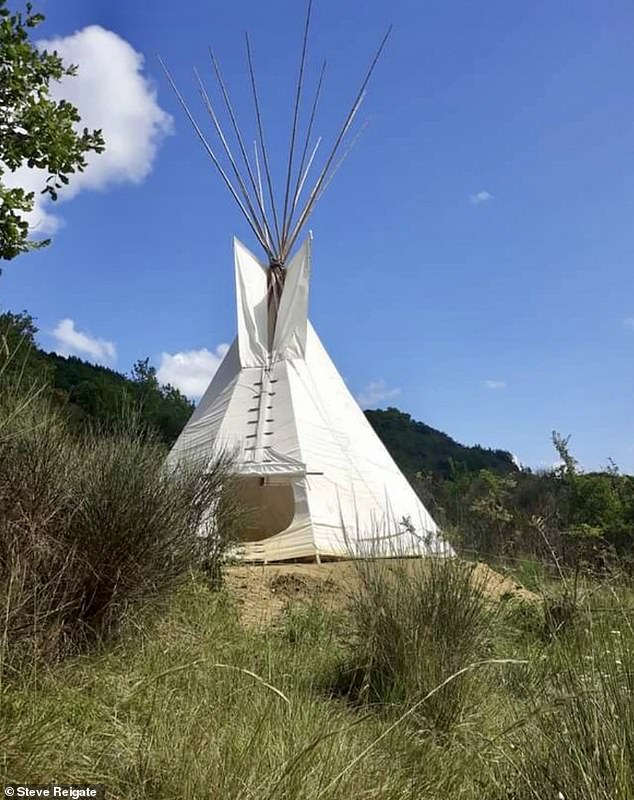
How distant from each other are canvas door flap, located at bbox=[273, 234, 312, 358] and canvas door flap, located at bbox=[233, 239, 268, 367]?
234mm

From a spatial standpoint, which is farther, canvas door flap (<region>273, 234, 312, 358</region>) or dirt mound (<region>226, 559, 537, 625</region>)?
canvas door flap (<region>273, 234, 312, 358</region>)

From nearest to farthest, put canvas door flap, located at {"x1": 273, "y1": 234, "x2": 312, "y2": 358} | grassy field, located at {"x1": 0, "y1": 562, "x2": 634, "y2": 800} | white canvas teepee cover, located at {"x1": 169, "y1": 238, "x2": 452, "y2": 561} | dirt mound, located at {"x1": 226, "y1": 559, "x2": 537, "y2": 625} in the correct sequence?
1. grassy field, located at {"x1": 0, "y1": 562, "x2": 634, "y2": 800}
2. dirt mound, located at {"x1": 226, "y1": 559, "x2": 537, "y2": 625}
3. white canvas teepee cover, located at {"x1": 169, "y1": 238, "x2": 452, "y2": 561}
4. canvas door flap, located at {"x1": 273, "y1": 234, "x2": 312, "y2": 358}

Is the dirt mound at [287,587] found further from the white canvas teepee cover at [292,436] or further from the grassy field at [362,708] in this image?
the white canvas teepee cover at [292,436]

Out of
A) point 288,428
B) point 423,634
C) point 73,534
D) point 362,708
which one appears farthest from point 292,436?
point 362,708

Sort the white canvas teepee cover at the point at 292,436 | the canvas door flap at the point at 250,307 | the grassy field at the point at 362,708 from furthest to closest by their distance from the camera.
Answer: the canvas door flap at the point at 250,307 → the white canvas teepee cover at the point at 292,436 → the grassy field at the point at 362,708

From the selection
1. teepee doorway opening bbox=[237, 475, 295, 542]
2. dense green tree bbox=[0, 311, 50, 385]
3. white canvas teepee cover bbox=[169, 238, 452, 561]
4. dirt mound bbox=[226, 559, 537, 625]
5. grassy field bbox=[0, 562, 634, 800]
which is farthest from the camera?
teepee doorway opening bbox=[237, 475, 295, 542]

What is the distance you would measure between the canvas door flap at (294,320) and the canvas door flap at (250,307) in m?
0.23

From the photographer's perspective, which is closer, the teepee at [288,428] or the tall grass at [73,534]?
the tall grass at [73,534]

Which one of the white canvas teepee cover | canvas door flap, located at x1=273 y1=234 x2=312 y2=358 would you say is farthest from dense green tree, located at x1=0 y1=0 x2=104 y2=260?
canvas door flap, located at x1=273 y1=234 x2=312 y2=358

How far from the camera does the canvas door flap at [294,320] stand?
908 cm

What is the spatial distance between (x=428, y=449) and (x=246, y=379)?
17590mm

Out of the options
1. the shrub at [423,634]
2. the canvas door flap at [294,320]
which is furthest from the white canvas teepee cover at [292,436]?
the shrub at [423,634]

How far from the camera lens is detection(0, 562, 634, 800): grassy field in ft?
5.94

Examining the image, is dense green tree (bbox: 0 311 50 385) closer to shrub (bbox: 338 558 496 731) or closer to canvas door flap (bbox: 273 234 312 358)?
shrub (bbox: 338 558 496 731)
